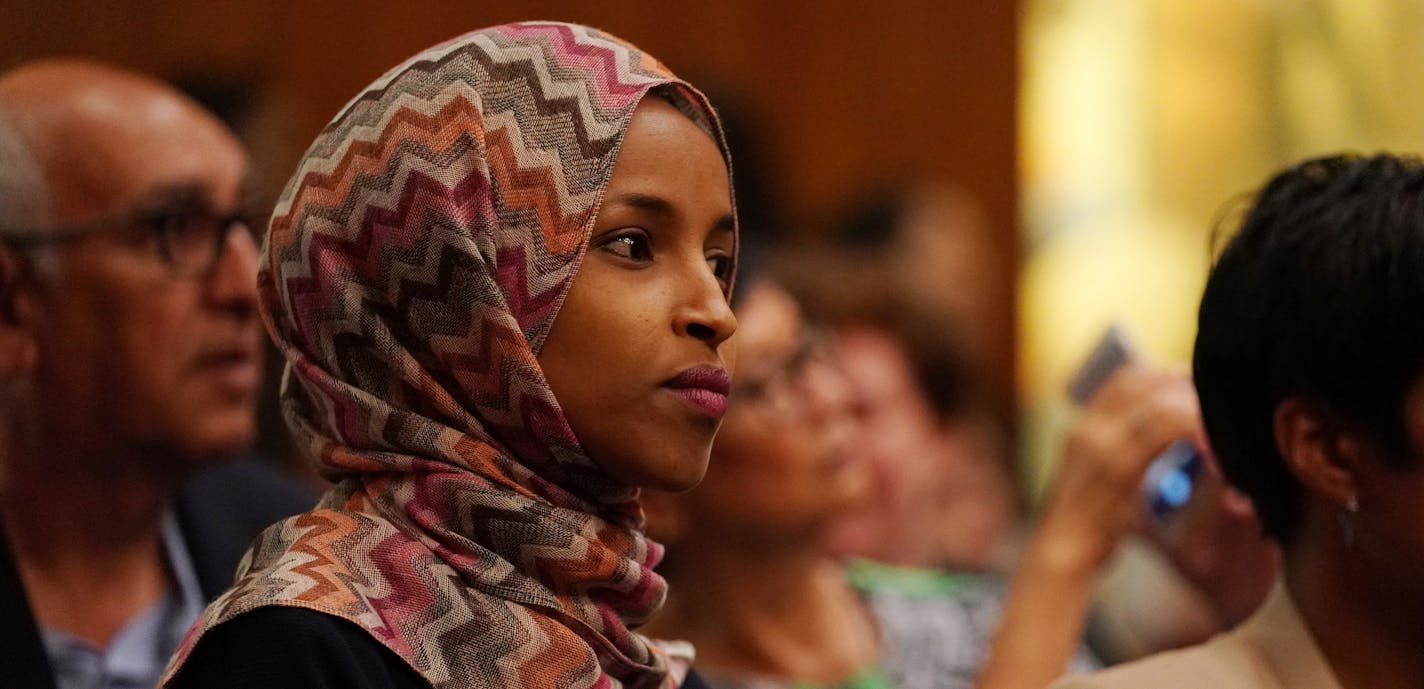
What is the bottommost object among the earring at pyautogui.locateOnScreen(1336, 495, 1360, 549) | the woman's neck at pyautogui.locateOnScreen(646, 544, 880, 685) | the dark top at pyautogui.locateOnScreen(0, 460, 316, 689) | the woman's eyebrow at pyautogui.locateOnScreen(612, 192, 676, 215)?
the woman's neck at pyautogui.locateOnScreen(646, 544, 880, 685)

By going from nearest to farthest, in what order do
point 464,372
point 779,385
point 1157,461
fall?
point 464,372, point 1157,461, point 779,385

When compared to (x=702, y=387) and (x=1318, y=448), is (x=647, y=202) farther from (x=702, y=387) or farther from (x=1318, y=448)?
(x=1318, y=448)

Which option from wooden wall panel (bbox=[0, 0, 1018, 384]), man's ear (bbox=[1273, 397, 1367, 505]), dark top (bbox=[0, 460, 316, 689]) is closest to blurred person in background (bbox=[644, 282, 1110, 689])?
dark top (bbox=[0, 460, 316, 689])

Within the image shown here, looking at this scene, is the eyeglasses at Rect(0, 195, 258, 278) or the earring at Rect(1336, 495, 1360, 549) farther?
the eyeglasses at Rect(0, 195, 258, 278)

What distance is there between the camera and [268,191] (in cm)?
274

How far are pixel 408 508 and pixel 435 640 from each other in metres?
0.12

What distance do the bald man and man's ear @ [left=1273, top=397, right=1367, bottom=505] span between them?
1300 mm

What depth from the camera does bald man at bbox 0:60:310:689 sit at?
2281 mm

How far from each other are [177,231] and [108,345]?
0.17 meters

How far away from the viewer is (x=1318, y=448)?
193 cm

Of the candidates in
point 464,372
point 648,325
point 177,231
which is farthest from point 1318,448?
point 177,231

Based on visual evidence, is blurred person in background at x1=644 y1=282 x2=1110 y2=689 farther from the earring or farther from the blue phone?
the earring

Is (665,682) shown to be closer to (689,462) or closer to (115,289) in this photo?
(689,462)

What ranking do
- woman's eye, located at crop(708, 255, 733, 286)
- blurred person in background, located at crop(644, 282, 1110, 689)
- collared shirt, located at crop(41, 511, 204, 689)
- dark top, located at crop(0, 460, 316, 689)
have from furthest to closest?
blurred person in background, located at crop(644, 282, 1110, 689), dark top, located at crop(0, 460, 316, 689), collared shirt, located at crop(41, 511, 204, 689), woman's eye, located at crop(708, 255, 733, 286)
